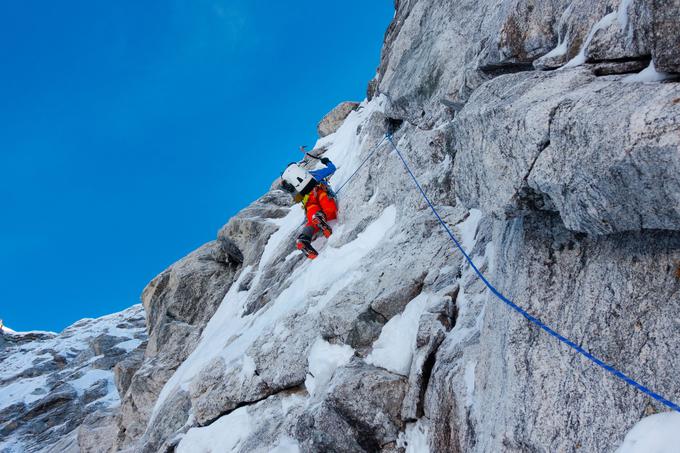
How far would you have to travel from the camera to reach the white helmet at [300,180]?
52.4 feet

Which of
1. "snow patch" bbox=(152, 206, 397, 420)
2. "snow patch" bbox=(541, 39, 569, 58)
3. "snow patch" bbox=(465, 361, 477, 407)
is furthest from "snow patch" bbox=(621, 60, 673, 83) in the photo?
"snow patch" bbox=(152, 206, 397, 420)

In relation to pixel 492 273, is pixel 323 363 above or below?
above

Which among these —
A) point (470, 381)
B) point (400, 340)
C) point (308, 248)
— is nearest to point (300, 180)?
point (308, 248)

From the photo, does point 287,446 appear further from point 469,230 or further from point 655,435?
point 655,435

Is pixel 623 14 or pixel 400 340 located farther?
pixel 400 340

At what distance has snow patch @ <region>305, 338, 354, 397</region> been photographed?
8.50 meters

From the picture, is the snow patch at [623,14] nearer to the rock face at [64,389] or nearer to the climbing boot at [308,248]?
the climbing boot at [308,248]

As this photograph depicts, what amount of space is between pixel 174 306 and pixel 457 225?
16.5 meters

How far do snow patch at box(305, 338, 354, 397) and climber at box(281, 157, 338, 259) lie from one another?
17.2 feet

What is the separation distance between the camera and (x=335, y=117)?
110ft

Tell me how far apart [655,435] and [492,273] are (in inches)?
138

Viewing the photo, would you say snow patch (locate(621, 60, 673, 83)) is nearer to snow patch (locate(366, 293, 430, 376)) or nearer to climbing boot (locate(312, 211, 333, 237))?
snow patch (locate(366, 293, 430, 376))

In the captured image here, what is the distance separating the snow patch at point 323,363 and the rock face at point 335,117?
25359 millimetres

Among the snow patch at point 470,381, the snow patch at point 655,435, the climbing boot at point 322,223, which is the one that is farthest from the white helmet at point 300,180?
the snow patch at point 655,435
